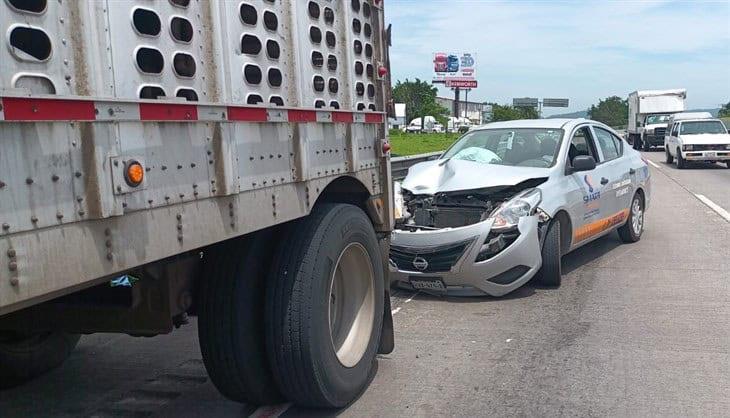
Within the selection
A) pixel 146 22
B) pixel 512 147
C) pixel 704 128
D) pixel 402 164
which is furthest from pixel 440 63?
pixel 146 22

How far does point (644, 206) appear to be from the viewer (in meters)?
9.88

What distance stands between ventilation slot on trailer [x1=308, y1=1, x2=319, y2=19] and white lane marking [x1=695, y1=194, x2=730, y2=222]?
32.7 ft

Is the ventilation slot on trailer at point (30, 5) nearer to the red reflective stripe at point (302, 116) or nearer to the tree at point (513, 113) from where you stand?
the red reflective stripe at point (302, 116)

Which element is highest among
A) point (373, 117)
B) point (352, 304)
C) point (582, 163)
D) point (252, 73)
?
point (252, 73)

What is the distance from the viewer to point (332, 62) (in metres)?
4.05

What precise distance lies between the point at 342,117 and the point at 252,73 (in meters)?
0.95

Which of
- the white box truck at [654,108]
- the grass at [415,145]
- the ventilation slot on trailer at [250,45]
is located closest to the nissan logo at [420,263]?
the ventilation slot on trailer at [250,45]

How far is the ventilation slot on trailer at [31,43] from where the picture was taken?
2119 mm

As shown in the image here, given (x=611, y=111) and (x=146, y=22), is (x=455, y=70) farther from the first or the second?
(x=146, y=22)

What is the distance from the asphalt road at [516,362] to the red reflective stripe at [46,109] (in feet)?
7.89

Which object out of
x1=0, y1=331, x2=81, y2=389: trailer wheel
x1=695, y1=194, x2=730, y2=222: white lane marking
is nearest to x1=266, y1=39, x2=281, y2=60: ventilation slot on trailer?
x1=0, y1=331, x2=81, y2=389: trailer wheel

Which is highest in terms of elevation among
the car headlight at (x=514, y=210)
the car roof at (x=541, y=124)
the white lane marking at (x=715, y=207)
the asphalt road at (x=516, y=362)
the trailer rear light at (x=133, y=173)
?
the car roof at (x=541, y=124)

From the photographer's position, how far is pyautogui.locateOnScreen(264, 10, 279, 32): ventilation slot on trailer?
11.1ft

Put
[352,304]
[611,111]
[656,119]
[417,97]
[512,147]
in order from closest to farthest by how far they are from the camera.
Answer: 1. [352,304]
2. [512,147]
3. [656,119]
4. [417,97]
5. [611,111]
